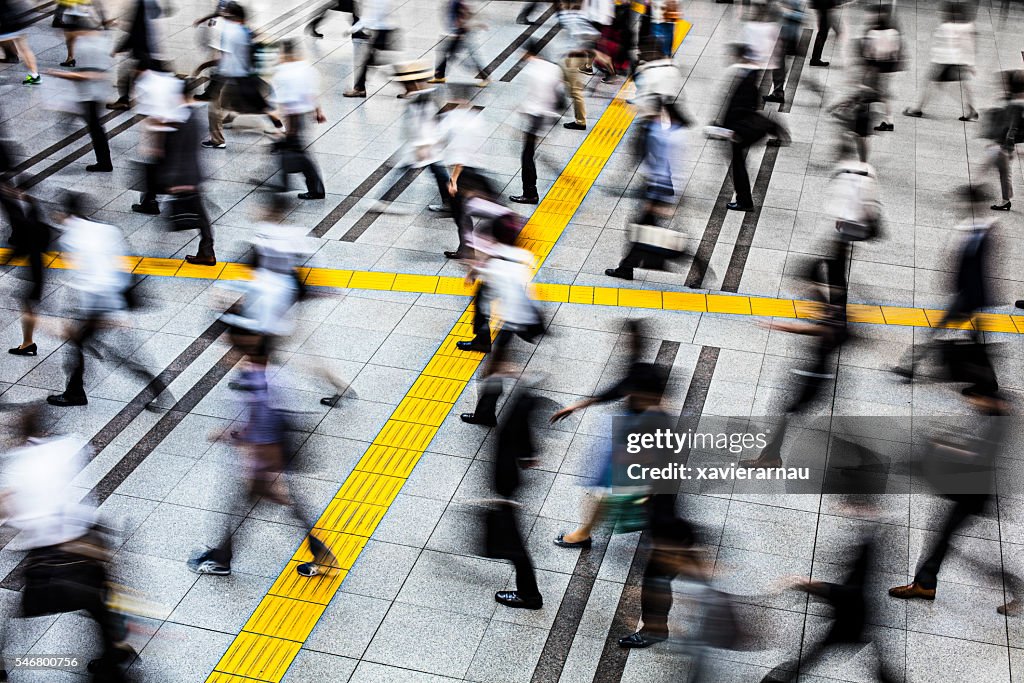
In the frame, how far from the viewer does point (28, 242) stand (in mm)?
7340

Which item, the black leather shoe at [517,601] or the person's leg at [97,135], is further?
the person's leg at [97,135]

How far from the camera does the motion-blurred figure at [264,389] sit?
17.8 feet

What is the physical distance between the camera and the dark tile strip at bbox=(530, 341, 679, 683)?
17.1ft

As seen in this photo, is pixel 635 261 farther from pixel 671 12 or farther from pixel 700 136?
pixel 671 12

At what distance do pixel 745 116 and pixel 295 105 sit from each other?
13.4 ft

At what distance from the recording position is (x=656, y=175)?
8297 millimetres

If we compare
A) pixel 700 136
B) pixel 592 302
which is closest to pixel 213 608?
pixel 592 302

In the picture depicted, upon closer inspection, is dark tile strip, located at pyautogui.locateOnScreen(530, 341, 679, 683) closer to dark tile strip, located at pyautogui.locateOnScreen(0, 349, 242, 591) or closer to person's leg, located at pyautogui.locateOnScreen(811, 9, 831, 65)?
dark tile strip, located at pyautogui.locateOnScreen(0, 349, 242, 591)

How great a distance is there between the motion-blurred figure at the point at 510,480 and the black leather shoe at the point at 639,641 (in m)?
0.63

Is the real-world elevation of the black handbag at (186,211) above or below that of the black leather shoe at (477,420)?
above

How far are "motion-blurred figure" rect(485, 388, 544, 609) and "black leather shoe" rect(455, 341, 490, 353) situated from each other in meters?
2.32

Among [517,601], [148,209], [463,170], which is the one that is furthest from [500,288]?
[148,209]

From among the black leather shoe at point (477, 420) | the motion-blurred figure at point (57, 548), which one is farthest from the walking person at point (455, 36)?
the motion-blurred figure at point (57, 548)

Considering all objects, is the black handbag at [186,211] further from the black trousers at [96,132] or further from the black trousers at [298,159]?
the black trousers at [96,132]
